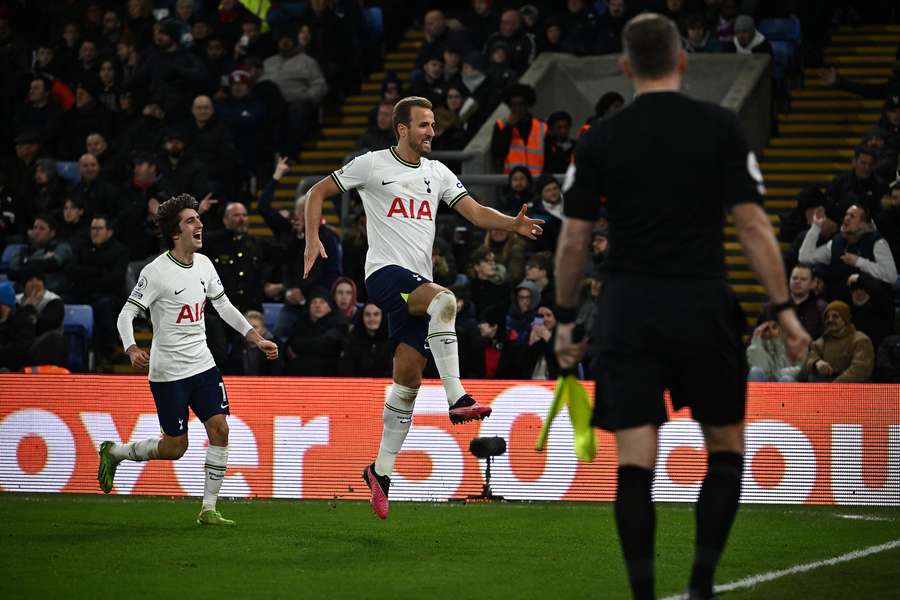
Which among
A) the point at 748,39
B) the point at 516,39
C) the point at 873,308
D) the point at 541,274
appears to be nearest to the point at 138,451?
the point at 541,274

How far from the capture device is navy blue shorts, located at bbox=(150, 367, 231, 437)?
1052 centimetres

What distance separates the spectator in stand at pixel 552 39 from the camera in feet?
64.7

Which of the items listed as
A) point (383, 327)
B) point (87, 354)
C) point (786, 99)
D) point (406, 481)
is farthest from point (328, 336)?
point (786, 99)

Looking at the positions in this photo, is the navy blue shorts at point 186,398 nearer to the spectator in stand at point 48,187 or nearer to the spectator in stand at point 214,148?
the spectator in stand at point 214,148

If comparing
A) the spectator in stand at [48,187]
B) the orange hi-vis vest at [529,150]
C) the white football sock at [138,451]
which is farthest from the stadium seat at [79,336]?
the orange hi-vis vest at [529,150]

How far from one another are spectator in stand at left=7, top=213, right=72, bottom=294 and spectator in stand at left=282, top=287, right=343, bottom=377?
3573 mm

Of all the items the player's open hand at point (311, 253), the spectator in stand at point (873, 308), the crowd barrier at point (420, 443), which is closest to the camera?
the player's open hand at point (311, 253)

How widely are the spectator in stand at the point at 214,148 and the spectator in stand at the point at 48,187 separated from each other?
77.1 inches

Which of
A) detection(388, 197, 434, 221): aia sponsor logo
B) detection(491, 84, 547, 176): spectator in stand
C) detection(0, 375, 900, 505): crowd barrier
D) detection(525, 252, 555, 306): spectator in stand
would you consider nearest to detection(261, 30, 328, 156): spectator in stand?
detection(491, 84, 547, 176): spectator in stand

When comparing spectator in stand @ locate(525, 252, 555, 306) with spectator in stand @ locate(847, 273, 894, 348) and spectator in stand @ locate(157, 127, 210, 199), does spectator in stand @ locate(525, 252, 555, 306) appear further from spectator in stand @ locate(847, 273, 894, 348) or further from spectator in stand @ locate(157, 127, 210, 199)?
spectator in stand @ locate(157, 127, 210, 199)

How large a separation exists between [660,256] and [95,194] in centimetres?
1365

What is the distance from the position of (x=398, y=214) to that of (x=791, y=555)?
3291 millimetres

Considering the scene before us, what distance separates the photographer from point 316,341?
14445 mm

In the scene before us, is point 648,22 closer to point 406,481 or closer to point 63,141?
point 406,481
